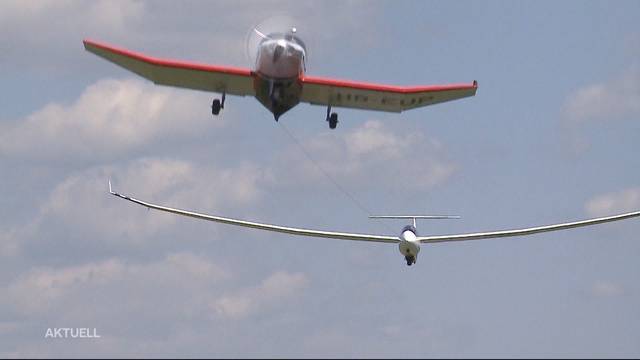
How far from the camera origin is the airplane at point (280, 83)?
64.3 m

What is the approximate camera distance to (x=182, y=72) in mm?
69562

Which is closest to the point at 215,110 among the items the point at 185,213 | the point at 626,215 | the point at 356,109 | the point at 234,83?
the point at 234,83

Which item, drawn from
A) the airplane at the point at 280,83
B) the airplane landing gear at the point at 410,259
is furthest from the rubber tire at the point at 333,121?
the airplane landing gear at the point at 410,259

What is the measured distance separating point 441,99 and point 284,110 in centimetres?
848

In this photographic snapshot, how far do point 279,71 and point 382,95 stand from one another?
7845 mm

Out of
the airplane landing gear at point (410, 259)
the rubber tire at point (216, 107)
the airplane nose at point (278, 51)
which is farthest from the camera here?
the airplane landing gear at point (410, 259)

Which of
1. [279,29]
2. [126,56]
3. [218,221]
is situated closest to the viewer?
[279,29]

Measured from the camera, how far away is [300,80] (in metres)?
65.8

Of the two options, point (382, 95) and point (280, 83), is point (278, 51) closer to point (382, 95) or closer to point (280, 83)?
point (280, 83)

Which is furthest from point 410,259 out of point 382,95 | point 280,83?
point 280,83

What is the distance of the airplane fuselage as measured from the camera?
6394 centimetres

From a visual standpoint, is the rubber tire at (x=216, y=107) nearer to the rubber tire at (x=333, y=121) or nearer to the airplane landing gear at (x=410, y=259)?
the rubber tire at (x=333, y=121)

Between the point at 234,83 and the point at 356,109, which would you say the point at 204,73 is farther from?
the point at 356,109

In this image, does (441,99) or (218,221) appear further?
(218,221)
